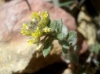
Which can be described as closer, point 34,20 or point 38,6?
point 34,20

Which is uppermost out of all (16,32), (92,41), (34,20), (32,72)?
(34,20)

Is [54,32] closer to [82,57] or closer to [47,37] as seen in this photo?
[47,37]

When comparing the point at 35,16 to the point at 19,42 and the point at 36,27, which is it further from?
the point at 19,42

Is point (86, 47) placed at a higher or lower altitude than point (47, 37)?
lower

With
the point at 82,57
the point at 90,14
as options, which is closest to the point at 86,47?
the point at 82,57

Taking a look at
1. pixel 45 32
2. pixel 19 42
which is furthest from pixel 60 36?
pixel 19 42

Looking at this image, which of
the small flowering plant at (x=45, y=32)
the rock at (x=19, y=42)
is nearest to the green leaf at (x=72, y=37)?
the small flowering plant at (x=45, y=32)

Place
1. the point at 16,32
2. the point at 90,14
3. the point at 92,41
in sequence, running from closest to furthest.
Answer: the point at 16,32 → the point at 92,41 → the point at 90,14

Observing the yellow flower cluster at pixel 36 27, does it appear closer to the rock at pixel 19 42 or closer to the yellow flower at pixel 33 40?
the yellow flower at pixel 33 40
